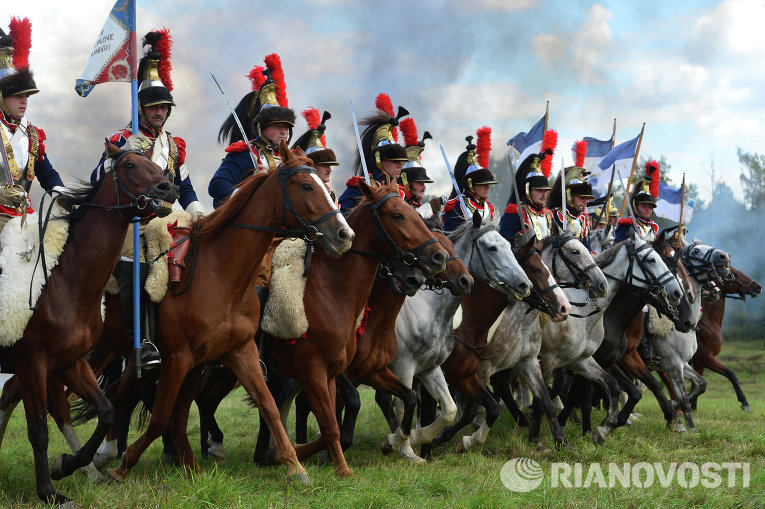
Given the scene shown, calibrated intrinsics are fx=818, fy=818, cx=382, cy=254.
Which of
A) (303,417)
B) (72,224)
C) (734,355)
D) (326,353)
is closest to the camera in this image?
(72,224)

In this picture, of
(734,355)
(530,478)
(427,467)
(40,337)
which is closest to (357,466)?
(427,467)

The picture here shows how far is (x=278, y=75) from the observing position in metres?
8.70

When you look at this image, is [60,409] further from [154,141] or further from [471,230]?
[471,230]

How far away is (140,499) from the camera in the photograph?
512 centimetres

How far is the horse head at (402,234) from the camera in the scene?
705 cm

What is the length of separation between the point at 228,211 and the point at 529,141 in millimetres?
7188

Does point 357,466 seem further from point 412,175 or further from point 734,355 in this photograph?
point 734,355

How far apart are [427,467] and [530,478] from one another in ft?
4.02

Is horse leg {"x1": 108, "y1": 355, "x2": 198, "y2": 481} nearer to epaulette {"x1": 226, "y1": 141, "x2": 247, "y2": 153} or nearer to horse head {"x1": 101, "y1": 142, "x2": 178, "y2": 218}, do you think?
horse head {"x1": 101, "y1": 142, "x2": 178, "y2": 218}

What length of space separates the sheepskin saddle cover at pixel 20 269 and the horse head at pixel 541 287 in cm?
491

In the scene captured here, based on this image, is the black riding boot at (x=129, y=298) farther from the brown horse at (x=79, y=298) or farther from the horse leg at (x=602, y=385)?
the horse leg at (x=602, y=385)

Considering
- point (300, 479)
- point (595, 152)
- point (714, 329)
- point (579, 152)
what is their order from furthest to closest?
point (595, 152), point (579, 152), point (714, 329), point (300, 479)

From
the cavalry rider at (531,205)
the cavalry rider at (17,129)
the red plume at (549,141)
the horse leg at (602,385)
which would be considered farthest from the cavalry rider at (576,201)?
the cavalry rider at (17,129)

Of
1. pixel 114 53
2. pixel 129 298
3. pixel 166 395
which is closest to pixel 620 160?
pixel 114 53
